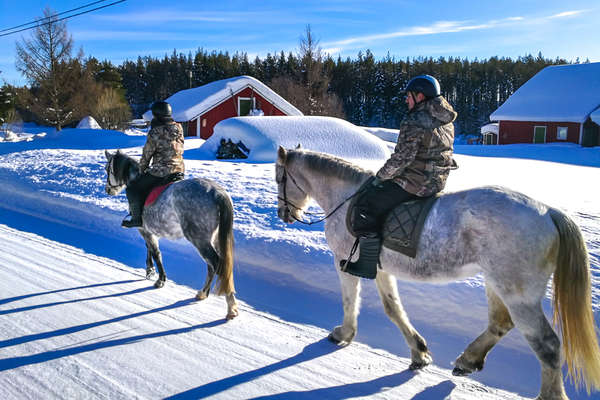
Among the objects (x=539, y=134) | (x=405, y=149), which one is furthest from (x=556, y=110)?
(x=405, y=149)

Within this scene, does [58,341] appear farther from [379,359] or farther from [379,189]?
[379,189]

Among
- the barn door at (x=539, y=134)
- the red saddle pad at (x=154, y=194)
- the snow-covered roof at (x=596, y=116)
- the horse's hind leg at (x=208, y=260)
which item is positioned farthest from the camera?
the barn door at (x=539, y=134)

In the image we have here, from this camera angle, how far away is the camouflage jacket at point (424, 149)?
3.37 metres

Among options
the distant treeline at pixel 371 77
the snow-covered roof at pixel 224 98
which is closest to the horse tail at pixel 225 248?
the snow-covered roof at pixel 224 98

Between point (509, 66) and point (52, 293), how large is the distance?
241 ft

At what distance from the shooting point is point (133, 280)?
5723mm

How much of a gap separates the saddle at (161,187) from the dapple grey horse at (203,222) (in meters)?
0.06

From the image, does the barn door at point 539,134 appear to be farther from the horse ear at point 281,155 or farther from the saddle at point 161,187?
the horse ear at point 281,155

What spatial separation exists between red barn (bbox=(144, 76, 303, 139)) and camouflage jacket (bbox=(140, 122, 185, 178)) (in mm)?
24851

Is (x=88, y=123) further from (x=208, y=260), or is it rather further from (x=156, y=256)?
(x=208, y=260)

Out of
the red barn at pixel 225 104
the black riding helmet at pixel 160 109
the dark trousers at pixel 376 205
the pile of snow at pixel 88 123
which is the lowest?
the dark trousers at pixel 376 205

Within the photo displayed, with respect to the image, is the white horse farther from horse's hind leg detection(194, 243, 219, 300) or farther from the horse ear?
horse's hind leg detection(194, 243, 219, 300)

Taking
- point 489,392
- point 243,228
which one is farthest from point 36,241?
point 489,392

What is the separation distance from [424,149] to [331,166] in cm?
107
